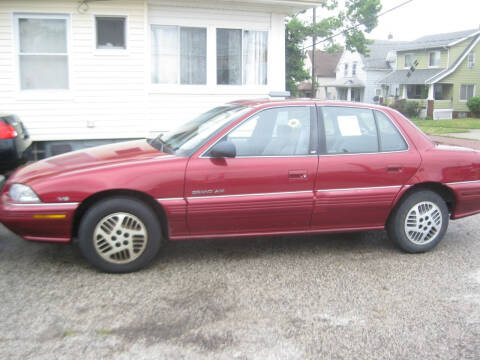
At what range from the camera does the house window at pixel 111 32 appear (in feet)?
33.8

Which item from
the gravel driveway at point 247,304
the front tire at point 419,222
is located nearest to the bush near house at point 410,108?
the gravel driveway at point 247,304

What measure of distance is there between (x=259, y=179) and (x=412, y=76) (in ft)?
138

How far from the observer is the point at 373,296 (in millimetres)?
4227

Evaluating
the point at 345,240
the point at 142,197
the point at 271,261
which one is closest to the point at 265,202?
the point at 271,261

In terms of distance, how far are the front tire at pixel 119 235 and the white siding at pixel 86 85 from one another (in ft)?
20.6

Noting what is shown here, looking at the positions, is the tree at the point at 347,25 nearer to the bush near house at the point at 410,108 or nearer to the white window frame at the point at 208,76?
the bush near house at the point at 410,108

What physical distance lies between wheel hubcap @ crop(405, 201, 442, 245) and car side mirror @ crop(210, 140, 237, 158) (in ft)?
6.33

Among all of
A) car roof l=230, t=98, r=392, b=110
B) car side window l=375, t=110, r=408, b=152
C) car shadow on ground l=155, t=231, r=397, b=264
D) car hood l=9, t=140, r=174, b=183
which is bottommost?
car shadow on ground l=155, t=231, r=397, b=264

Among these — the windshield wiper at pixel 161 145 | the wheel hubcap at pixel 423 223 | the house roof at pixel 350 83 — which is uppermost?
the house roof at pixel 350 83

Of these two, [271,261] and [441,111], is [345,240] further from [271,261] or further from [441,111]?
[441,111]

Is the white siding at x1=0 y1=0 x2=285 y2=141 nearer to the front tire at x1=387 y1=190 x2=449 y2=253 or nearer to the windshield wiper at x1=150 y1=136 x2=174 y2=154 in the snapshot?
the windshield wiper at x1=150 y1=136 x2=174 y2=154

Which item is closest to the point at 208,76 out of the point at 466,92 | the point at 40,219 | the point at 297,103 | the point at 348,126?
the point at 297,103

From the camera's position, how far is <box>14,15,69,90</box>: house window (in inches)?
393

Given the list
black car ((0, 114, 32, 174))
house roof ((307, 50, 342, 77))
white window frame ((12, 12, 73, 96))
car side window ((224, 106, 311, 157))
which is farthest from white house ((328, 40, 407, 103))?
car side window ((224, 106, 311, 157))
